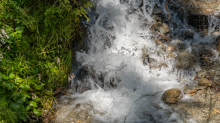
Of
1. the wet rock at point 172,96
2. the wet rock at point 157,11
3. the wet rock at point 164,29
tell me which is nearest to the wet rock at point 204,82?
→ the wet rock at point 172,96

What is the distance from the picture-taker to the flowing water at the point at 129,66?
325 cm

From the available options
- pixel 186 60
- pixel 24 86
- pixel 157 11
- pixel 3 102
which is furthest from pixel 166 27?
pixel 3 102

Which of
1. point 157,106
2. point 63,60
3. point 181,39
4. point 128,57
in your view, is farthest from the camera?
point 181,39

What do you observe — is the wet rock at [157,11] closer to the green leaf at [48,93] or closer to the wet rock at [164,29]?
the wet rock at [164,29]

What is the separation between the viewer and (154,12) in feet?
14.4

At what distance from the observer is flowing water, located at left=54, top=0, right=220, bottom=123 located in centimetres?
325

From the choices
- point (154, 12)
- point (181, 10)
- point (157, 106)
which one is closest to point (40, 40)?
point (157, 106)

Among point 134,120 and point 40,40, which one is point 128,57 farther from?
point 40,40

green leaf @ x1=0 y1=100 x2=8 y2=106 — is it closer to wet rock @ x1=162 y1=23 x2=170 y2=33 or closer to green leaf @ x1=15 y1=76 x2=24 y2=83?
green leaf @ x1=15 y1=76 x2=24 y2=83

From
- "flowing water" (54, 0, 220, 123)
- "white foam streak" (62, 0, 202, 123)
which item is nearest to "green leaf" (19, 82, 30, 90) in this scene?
"flowing water" (54, 0, 220, 123)

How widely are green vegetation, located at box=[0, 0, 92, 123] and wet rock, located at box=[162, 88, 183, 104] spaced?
82.5 inches

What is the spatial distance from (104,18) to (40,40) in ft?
5.78

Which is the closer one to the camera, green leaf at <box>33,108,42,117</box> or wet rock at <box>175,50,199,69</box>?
green leaf at <box>33,108,42,117</box>

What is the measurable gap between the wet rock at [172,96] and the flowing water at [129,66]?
105 mm
